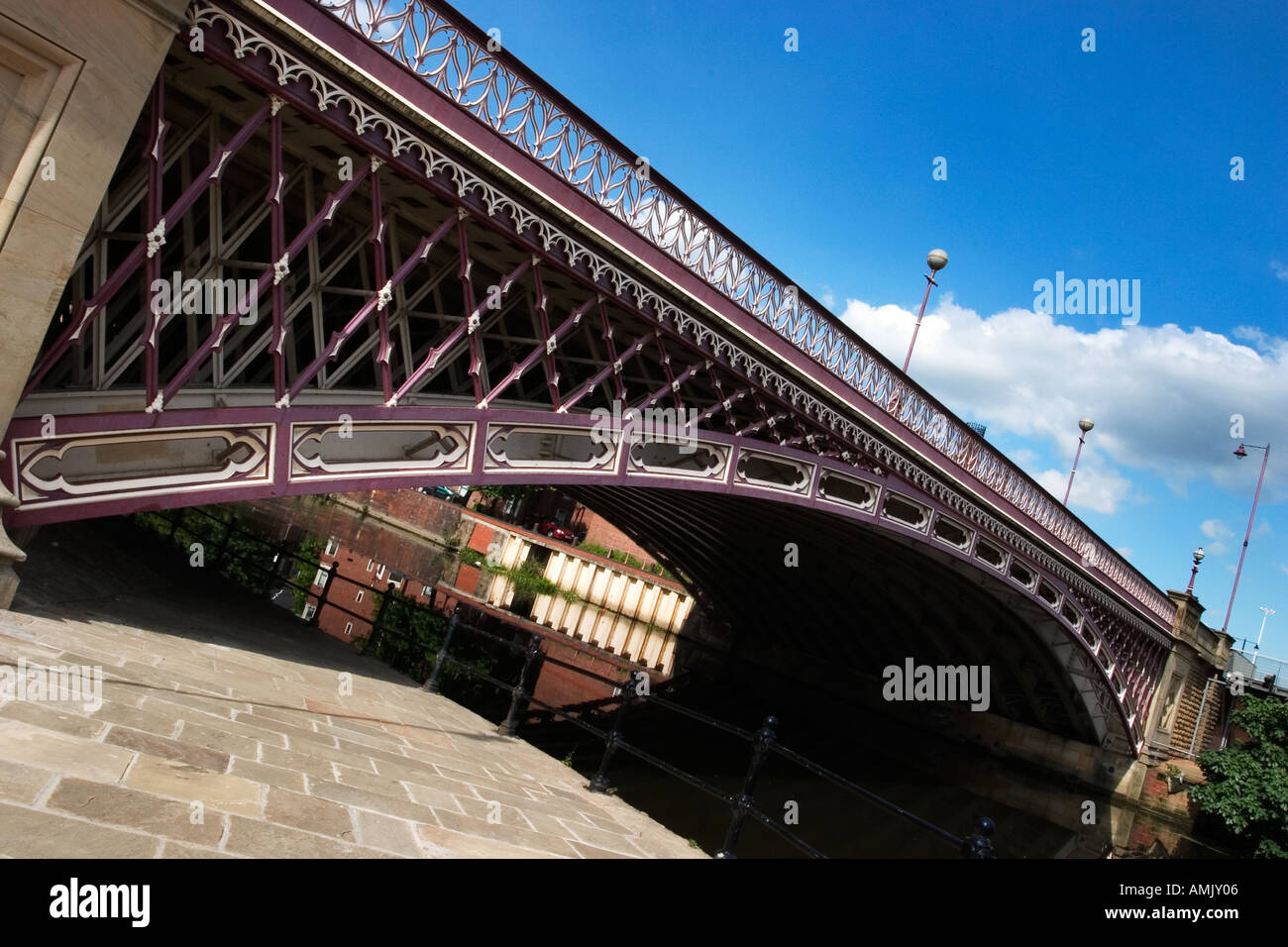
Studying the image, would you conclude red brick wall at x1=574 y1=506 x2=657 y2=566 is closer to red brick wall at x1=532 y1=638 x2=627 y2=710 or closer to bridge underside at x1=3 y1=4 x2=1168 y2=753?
red brick wall at x1=532 y1=638 x2=627 y2=710

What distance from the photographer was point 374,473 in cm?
848

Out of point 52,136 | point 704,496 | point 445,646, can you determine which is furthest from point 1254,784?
point 52,136

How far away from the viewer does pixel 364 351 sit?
9.11 metres

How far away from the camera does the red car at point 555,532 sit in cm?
4159

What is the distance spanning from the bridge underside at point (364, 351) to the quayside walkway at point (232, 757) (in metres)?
1.44

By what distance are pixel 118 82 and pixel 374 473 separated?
369 centimetres

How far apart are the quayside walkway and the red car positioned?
32118 mm

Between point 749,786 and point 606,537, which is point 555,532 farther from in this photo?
point 749,786

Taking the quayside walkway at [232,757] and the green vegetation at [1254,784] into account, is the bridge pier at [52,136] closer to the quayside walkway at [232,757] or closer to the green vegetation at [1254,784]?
the quayside walkway at [232,757]

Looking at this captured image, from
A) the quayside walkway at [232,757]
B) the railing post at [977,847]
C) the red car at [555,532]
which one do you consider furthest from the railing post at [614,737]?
the red car at [555,532]

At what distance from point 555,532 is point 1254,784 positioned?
28011mm

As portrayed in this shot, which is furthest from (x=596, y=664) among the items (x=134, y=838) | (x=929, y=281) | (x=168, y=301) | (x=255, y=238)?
(x=134, y=838)

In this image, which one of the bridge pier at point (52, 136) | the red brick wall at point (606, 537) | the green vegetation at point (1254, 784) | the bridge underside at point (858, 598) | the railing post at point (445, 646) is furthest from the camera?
the red brick wall at point (606, 537)
